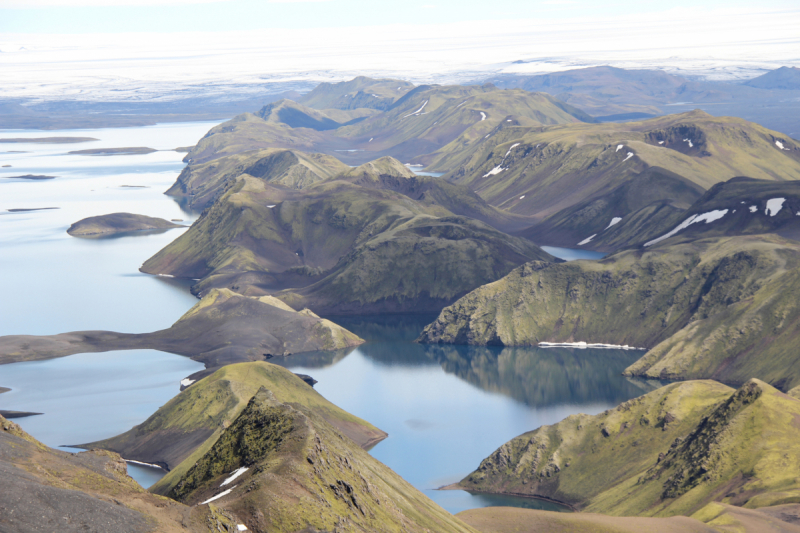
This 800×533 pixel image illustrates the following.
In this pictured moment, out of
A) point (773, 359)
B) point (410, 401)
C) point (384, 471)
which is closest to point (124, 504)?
point (384, 471)

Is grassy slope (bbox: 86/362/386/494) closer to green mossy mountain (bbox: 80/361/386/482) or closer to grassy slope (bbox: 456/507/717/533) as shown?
green mossy mountain (bbox: 80/361/386/482)

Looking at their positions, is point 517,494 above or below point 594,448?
below

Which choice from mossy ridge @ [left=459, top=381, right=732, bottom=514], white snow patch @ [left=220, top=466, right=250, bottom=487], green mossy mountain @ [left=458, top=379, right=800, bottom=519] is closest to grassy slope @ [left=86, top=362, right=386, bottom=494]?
mossy ridge @ [left=459, top=381, right=732, bottom=514]

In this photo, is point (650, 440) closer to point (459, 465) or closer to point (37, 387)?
point (459, 465)

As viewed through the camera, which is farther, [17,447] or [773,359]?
[773,359]

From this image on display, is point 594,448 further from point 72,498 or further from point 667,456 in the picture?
point 72,498

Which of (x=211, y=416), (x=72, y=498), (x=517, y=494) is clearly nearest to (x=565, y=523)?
(x=517, y=494)

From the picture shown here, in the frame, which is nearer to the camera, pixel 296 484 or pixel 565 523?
pixel 296 484
